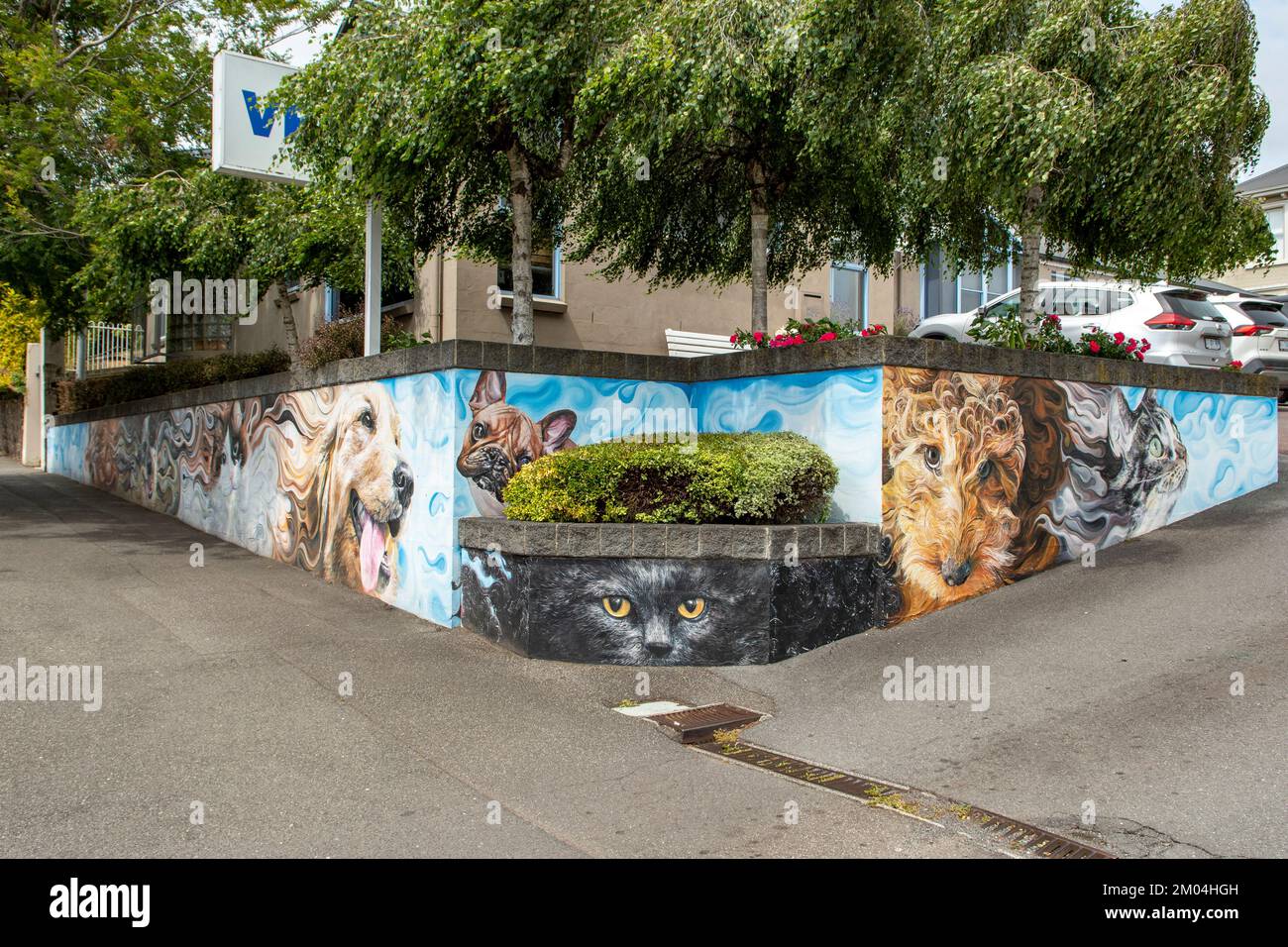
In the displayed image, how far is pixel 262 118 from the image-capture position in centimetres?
1077

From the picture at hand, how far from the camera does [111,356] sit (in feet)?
83.6

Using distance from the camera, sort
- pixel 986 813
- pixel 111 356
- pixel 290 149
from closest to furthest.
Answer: pixel 986 813 → pixel 290 149 → pixel 111 356

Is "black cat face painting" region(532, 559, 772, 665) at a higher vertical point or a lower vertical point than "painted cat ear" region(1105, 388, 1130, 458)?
lower

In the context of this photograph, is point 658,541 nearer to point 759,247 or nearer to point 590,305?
point 759,247

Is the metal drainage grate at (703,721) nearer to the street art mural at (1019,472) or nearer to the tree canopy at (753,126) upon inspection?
the street art mural at (1019,472)

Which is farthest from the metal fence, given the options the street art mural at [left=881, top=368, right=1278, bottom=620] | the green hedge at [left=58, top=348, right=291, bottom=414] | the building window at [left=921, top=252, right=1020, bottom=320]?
the street art mural at [left=881, top=368, right=1278, bottom=620]

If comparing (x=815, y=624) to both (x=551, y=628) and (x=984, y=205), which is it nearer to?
(x=551, y=628)

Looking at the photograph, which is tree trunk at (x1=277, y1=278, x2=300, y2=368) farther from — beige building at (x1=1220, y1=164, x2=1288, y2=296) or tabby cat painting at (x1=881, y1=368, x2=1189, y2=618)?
beige building at (x1=1220, y1=164, x2=1288, y2=296)

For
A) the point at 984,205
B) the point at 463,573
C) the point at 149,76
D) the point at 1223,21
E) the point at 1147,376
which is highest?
the point at 149,76

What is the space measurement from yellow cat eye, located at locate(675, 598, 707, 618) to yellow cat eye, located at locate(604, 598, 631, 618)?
0.36m

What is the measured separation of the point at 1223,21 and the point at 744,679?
7479 millimetres

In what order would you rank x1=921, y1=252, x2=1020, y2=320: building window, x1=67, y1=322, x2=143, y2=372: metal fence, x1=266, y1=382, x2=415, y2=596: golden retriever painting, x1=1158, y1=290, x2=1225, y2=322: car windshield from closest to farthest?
1. x1=266, y1=382, x2=415, y2=596: golden retriever painting
2. x1=1158, y1=290, x2=1225, y2=322: car windshield
3. x1=921, y1=252, x2=1020, y2=320: building window
4. x1=67, y1=322, x2=143, y2=372: metal fence

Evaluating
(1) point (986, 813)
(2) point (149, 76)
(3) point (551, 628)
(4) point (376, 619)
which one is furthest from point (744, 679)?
(2) point (149, 76)

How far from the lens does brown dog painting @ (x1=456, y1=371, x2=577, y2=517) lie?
895 cm
